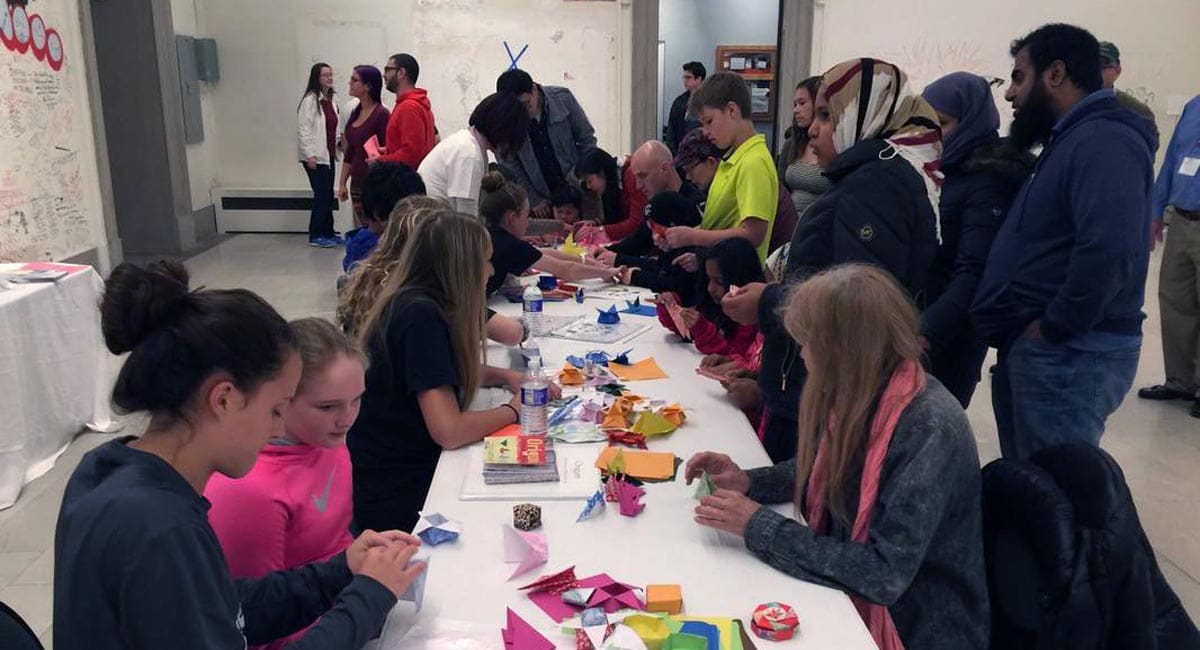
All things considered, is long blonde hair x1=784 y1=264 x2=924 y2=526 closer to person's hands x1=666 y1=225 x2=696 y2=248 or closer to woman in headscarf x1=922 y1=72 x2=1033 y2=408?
woman in headscarf x1=922 y1=72 x2=1033 y2=408

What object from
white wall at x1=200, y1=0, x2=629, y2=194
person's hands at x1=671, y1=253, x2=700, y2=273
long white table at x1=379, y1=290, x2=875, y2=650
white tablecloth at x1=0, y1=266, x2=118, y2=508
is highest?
white wall at x1=200, y1=0, x2=629, y2=194

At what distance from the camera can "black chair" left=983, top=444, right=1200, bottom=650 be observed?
4.69 feet

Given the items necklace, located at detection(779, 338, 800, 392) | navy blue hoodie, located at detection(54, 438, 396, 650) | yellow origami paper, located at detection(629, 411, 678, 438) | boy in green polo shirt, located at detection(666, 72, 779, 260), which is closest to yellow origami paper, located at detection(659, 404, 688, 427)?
yellow origami paper, located at detection(629, 411, 678, 438)

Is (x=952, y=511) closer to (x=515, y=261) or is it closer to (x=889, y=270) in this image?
(x=889, y=270)

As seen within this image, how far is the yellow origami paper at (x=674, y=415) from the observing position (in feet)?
7.93

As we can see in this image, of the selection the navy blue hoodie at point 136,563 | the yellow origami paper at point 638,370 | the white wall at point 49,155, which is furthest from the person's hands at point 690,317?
the white wall at point 49,155

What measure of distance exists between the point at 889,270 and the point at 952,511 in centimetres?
78

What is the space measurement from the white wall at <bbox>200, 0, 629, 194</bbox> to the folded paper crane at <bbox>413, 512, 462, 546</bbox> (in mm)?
7058

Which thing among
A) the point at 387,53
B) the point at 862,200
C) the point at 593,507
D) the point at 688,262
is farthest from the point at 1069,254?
the point at 387,53

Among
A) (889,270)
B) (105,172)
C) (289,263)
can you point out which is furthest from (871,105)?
(289,263)

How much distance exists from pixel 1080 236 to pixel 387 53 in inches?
303

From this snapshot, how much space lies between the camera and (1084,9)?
26.7ft

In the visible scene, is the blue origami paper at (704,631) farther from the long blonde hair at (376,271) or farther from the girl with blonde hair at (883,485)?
the long blonde hair at (376,271)

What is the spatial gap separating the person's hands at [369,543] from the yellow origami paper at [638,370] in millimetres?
1356
